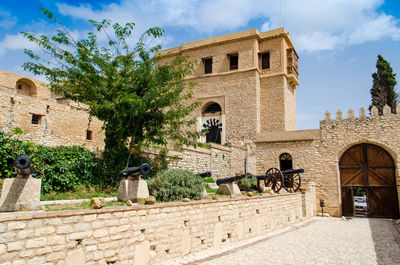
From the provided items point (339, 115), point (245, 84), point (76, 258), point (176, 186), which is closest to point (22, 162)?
point (76, 258)

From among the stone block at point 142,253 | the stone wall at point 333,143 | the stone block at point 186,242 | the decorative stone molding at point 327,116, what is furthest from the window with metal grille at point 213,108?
the stone block at point 142,253

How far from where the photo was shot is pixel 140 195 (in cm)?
664

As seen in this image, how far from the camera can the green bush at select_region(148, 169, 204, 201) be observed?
7979 millimetres

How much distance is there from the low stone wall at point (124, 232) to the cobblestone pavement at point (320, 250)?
677mm

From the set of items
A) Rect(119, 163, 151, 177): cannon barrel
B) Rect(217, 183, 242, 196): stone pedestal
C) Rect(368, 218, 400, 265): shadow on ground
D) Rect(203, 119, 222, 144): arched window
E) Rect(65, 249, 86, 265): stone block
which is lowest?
Rect(368, 218, 400, 265): shadow on ground

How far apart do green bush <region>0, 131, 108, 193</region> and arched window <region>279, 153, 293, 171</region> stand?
12090mm

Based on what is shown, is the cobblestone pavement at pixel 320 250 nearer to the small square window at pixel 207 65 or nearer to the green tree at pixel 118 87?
the green tree at pixel 118 87

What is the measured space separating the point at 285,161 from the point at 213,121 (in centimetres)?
734

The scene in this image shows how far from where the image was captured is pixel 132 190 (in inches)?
263

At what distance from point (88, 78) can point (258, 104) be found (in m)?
15.4

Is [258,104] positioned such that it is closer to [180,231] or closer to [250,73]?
[250,73]

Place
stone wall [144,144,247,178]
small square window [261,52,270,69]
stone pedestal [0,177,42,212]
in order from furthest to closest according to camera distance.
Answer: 1. small square window [261,52,270,69]
2. stone wall [144,144,247,178]
3. stone pedestal [0,177,42,212]

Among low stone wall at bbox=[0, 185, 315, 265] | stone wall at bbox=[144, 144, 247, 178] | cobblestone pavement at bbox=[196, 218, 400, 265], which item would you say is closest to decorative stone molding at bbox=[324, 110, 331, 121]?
stone wall at bbox=[144, 144, 247, 178]

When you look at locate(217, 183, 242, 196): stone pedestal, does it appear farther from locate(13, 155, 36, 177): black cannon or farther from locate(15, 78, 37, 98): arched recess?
locate(15, 78, 37, 98): arched recess
